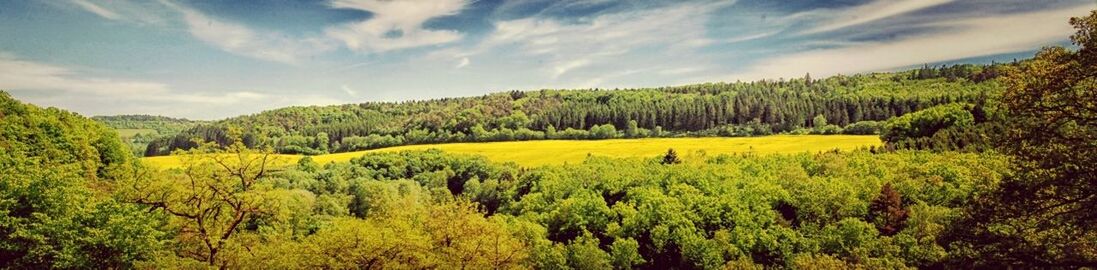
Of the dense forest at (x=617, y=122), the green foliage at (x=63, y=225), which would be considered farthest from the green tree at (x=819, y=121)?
the green foliage at (x=63, y=225)

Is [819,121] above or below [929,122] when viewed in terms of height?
below

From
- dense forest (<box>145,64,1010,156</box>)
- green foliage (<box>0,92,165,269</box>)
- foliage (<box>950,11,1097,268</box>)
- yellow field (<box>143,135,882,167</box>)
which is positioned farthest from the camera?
dense forest (<box>145,64,1010,156</box>)

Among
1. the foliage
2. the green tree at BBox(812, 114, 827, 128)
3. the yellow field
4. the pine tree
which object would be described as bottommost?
the pine tree

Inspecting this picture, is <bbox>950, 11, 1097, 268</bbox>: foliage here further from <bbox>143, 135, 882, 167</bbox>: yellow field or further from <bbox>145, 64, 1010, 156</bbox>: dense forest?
<bbox>145, 64, 1010, 156</bbox>: dense forest

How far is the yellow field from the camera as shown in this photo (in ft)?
316

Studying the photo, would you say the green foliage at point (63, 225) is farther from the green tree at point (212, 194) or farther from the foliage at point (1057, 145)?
the foliage at point (1057, 145)

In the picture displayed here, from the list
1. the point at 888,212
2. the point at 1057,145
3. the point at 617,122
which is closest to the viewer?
the point at 1057,145

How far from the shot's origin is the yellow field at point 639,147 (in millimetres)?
96188

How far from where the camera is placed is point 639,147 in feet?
376

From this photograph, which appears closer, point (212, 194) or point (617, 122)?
point (212, 194)

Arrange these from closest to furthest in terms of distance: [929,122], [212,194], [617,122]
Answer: [212,194] < [929,122] < [617,122]

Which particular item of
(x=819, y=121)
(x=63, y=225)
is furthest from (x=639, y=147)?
(x=63, y=225)

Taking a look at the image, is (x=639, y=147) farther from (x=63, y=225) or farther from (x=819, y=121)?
(x=63, y=225)

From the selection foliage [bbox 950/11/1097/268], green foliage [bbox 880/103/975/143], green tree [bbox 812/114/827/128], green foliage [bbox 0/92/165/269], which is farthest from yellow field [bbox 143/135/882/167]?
foliage [bbox 950/11/1097/268]
